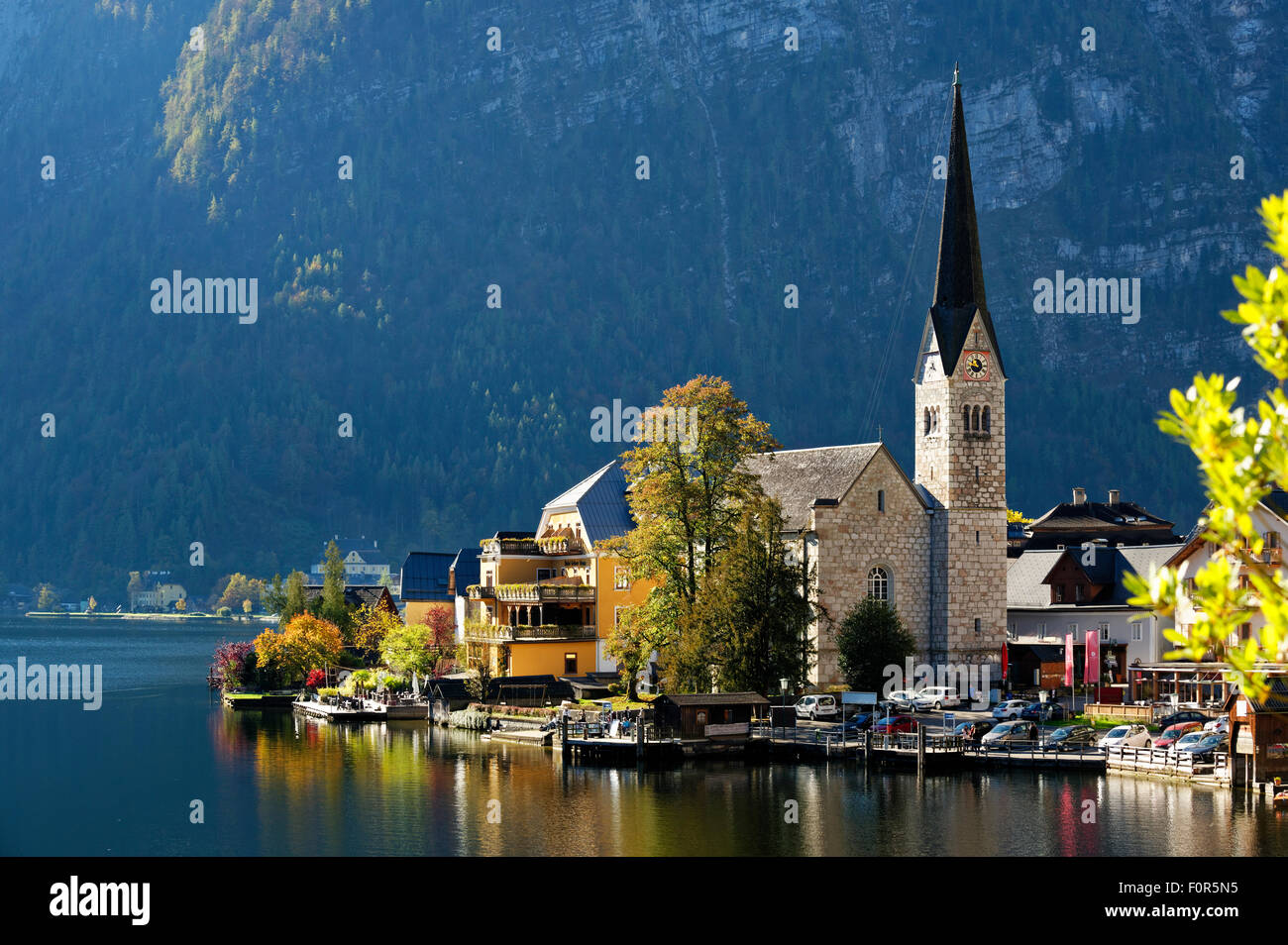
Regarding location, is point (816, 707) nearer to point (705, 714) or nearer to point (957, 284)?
point (705, 714)

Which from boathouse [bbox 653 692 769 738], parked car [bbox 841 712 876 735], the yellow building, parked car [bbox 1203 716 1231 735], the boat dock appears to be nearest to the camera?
parked car [bbox 1203 716 1231 735]

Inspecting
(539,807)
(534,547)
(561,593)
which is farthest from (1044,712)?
(534,547)

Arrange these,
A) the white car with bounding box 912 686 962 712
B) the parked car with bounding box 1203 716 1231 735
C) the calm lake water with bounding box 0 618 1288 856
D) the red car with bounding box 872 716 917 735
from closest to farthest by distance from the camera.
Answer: the calm lake water with bounding box 0 618 1288 856
the parked car with bounding box 1203 716 1231 735
the red car with bounding box 872 716 917 735
the white car with bounding box 912 686 962 712

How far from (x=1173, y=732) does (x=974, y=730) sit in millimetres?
7952

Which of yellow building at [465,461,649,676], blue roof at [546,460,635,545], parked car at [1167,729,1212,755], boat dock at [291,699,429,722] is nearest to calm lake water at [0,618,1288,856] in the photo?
parked car at [1167,729,1212,755]

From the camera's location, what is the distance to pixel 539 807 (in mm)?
54312

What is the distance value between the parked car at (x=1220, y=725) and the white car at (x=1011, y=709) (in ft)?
30.1

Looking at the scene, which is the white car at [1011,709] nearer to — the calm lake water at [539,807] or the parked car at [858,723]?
the parked car at [858,723]

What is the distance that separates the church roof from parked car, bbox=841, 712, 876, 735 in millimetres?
10509

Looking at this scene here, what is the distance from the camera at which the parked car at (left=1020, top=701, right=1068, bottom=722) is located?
7169 cm

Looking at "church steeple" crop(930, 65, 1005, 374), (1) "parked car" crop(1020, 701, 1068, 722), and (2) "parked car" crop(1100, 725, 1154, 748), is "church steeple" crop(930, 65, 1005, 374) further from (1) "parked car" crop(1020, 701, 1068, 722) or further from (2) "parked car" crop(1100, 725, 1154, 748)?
(2) "parked car" crop(1100, 725, 1154, 748)

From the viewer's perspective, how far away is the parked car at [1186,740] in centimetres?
5988
